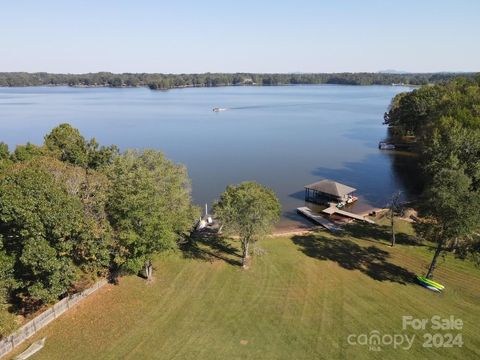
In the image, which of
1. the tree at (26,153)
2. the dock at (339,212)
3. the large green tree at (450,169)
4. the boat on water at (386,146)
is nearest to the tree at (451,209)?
the large green tree at (450,169)

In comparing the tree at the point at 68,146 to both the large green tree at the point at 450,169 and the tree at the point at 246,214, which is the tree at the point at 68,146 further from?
the large green tree at the point at 450,169

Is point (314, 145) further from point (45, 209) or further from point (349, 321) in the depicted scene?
point (45, 209)

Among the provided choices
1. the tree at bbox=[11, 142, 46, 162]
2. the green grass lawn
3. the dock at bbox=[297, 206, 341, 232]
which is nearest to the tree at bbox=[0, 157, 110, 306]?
the green grass lawn

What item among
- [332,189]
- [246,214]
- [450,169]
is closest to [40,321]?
[246,214]

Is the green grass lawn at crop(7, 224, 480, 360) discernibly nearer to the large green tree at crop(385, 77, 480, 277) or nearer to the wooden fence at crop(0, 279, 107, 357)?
the wooden fence at crop(0, 279, 107, 357)

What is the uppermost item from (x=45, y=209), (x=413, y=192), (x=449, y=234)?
(x=45, y=209)

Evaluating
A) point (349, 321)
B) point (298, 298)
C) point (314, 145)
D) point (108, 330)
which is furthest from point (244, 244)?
point (314, 145)
